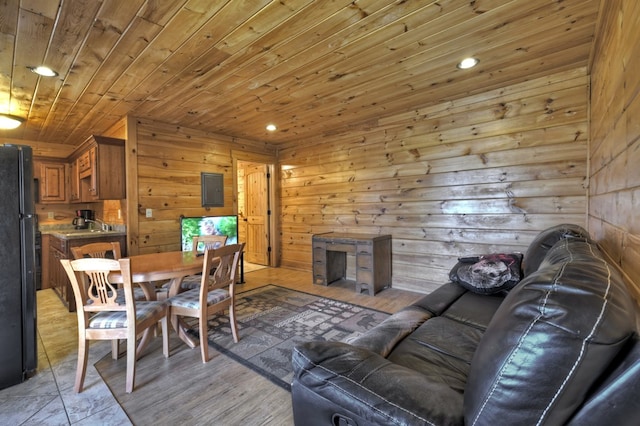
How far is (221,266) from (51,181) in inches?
196

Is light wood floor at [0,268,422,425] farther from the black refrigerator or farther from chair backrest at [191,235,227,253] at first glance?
chair backrest at [191,235,227,253]

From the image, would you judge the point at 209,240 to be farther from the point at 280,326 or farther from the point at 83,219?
the point at 83,219

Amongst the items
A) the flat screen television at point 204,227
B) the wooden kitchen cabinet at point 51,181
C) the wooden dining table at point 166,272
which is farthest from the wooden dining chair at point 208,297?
the wooden kitchen cabinet at point 51,181

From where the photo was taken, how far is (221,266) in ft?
8.27

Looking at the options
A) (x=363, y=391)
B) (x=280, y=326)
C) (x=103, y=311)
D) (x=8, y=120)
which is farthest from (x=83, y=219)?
(x=363, y=391)

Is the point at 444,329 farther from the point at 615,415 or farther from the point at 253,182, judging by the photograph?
the point at 253,182

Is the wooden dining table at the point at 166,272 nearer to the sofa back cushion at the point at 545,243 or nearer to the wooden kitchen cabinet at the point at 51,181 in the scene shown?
the sofa back cushion at the point at 545,243

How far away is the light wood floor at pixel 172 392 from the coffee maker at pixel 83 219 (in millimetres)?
2935

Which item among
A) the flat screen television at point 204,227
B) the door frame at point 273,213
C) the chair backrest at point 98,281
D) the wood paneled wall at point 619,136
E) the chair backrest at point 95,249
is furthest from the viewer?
the door frame at point 273,213

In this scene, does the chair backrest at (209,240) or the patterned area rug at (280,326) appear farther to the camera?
the chair backrest at (209,240)

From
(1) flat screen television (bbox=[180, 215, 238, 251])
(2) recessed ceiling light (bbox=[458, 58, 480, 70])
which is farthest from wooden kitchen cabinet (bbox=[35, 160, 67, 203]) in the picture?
(2) recessed ceiling light (bbox=[458, 58, 480, 70])

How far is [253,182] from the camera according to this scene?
6.36 metres

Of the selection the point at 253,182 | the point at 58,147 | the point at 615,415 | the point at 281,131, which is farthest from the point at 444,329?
the point at 58,147

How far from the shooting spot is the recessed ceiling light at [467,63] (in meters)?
2.66
